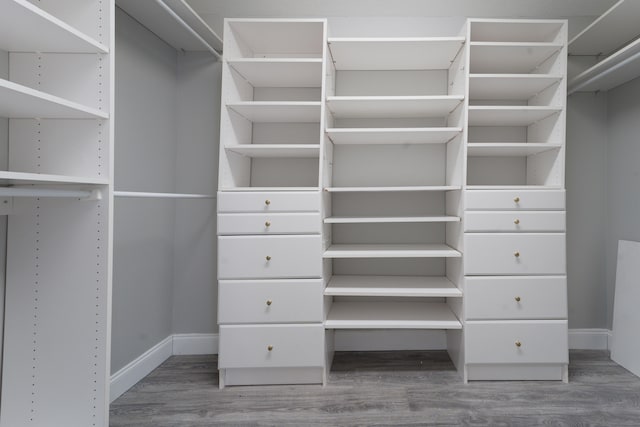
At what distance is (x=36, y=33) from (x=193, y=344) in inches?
73.2

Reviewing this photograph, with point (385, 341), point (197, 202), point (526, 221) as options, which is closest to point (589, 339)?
point (526, 221)

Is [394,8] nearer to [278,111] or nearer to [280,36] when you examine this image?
[280,36]

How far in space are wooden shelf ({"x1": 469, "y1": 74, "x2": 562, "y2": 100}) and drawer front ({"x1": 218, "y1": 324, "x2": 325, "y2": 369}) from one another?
1.56 metres

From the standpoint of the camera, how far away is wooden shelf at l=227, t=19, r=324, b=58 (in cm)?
208

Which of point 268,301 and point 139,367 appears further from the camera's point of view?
point 139,367

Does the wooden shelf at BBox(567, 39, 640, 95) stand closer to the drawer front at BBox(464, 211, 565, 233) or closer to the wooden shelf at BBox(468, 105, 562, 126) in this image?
the wooden shelf at BBox(468, 105, 562, 126)

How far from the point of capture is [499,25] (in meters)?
2.06

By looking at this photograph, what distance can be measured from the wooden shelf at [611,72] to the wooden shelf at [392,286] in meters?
1.35

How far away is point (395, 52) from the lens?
219 centimetres

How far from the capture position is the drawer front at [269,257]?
2000 millimetres

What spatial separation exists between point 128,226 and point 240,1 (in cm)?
148

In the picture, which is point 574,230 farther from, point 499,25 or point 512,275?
point 499,25

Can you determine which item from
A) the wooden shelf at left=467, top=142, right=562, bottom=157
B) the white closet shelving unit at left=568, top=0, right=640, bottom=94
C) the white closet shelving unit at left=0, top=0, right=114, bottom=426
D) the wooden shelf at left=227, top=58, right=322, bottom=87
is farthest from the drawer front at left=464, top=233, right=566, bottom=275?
the white closet shelving unit at left=0, top=0, right=114, bottom=426

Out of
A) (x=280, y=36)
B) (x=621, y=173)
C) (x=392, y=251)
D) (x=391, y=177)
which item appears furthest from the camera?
(x=391, y=177)
